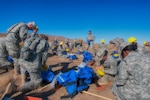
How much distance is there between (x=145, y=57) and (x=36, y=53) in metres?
4.31

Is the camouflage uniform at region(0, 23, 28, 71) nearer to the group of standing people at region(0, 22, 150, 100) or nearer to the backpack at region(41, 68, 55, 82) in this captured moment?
the group of standing people at region(0, 22, 150, 100)

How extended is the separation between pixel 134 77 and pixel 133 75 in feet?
0.16

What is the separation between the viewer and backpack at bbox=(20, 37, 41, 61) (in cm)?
734

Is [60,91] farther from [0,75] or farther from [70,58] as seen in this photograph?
[70,58]

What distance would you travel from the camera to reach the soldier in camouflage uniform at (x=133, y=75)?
457 cm

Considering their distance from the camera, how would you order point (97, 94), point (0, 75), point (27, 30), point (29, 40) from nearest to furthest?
point (97, 94) < point (29, 40) < point (27, 30) < point (0, 75)

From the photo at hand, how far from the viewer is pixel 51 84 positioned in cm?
765

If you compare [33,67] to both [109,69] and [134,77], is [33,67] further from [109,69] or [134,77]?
[134,77]

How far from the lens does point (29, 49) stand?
747 centimetres

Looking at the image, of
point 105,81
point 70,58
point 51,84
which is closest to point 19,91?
point 51,84

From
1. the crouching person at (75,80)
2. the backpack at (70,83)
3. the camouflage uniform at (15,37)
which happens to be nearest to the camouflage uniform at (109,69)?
the crouching person at (75,80)

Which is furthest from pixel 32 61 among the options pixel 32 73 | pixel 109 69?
pixel 109 69

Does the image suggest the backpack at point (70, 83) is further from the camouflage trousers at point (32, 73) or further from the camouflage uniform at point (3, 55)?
the camouflage uniform at point (3, 55)

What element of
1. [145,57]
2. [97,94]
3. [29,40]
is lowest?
[97,94]
